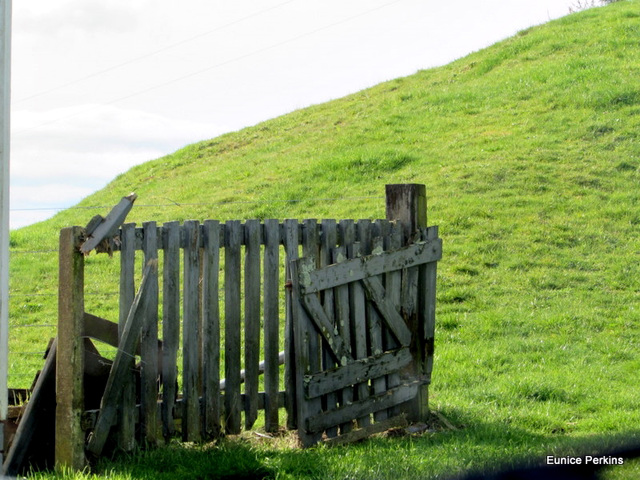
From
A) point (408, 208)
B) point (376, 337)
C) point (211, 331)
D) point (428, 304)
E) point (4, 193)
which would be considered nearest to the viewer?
point (4, 193)

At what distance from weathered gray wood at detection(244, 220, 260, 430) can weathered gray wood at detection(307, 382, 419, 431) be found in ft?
1.71

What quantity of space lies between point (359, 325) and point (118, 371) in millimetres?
2210

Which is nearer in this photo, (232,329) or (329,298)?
(232,329)

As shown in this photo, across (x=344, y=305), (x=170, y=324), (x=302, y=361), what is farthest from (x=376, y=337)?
(x=170, y=324)

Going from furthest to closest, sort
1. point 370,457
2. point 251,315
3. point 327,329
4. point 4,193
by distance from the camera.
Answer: point 327,329, point 251,315, point 370,457, point 4,193

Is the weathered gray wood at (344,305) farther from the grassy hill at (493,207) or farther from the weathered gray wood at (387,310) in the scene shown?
the grassy hill at (493,207)

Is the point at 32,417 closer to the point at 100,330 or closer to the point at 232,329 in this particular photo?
the point at 100,330

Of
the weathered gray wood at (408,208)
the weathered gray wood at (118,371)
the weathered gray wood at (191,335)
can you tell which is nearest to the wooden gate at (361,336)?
the weathered gray wood at (408,208)

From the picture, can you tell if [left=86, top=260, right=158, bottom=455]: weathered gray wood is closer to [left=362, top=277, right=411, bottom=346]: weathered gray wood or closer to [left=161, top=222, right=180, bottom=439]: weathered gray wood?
[left=161, top=222, right=180, bottom=439]: weathered gray wood

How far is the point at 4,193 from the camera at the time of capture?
5527 mm

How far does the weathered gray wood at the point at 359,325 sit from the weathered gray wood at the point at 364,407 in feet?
0.20

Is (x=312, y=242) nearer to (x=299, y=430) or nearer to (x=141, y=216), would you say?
(x=299, y=430)

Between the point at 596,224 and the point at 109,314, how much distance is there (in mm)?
9539

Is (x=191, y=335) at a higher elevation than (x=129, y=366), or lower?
higher
